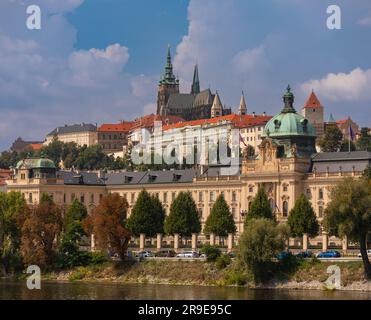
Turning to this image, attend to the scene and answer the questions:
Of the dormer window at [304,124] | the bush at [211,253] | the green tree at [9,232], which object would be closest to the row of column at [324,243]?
the bush at [211,253]

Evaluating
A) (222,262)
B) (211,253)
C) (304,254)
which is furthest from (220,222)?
(304,254)

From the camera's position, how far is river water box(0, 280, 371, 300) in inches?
4085

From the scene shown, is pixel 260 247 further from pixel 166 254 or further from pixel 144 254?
pixel 144 254

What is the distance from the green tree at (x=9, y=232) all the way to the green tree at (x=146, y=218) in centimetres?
1347

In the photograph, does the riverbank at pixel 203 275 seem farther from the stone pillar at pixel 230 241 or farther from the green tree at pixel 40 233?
the stone pillar at pixel 230 241

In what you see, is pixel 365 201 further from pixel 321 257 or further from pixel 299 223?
pixel 299 223

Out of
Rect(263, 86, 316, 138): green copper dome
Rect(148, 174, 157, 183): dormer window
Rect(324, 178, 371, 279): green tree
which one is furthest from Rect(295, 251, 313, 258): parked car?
Rect(148, 174, 157, 183): dormer window

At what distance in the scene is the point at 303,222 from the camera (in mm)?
132625

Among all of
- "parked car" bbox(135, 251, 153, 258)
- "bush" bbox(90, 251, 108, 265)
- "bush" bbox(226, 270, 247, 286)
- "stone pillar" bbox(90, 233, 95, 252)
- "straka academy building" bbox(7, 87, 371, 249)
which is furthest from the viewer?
"straka academy building" bbox(7, 87, 371, 249)

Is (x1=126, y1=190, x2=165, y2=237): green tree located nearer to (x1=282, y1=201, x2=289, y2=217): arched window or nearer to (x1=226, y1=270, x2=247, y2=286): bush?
(x1=282, y1=201, x2=289, y2=217): arched window

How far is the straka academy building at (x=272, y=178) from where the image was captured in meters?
152

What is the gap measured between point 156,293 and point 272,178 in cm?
4901

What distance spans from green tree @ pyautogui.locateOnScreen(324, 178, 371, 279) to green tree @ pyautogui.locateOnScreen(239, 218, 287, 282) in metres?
6.58
